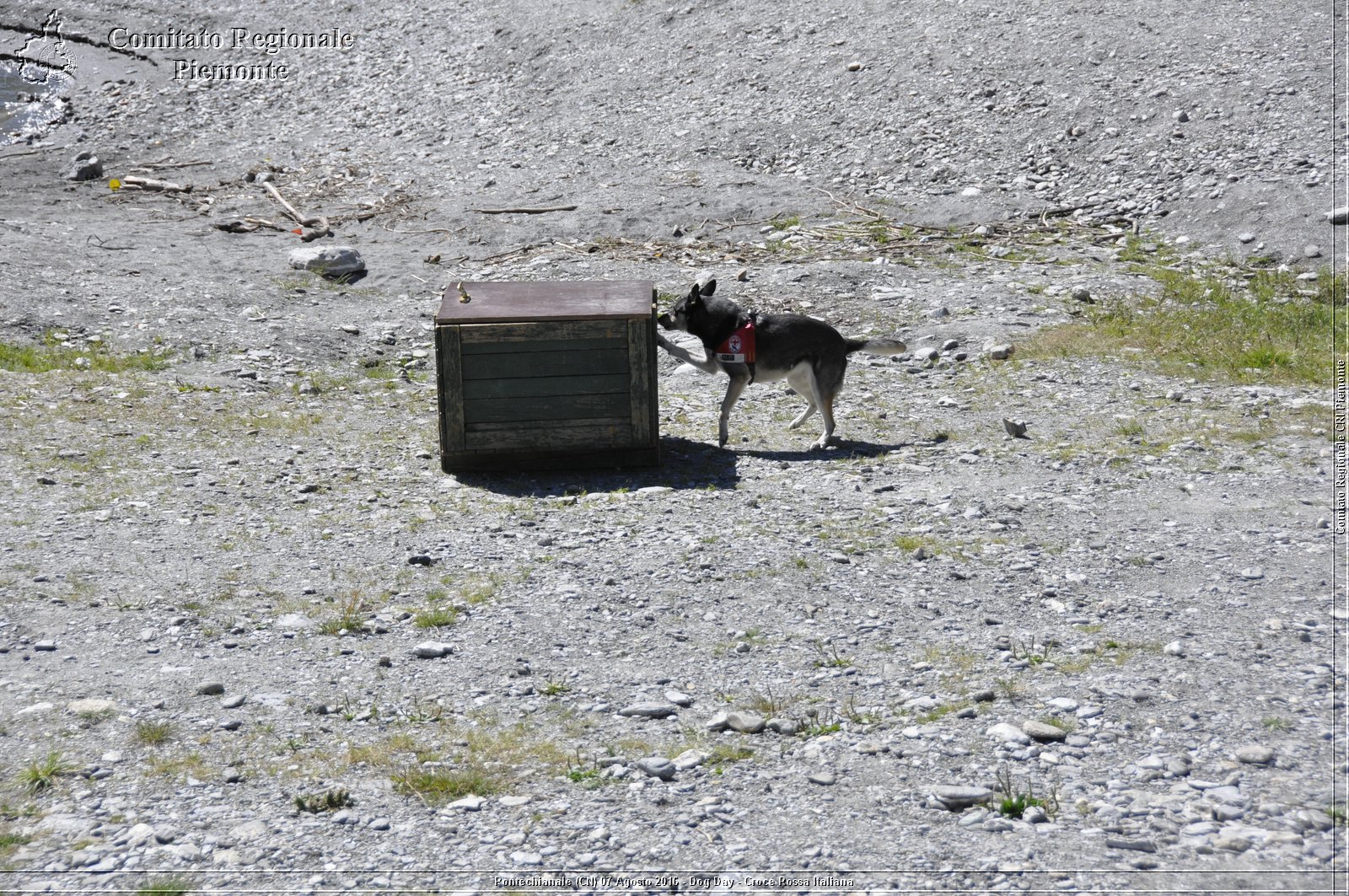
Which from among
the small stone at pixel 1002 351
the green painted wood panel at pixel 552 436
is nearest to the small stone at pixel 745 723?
the green painted wood panel at pixel 552 436

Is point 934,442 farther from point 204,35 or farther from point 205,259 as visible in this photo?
point 204,35

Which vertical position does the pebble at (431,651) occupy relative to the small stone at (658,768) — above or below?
above

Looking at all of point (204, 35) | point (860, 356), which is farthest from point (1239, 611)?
point (204, 35)

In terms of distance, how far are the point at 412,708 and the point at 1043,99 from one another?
1887 centimetres

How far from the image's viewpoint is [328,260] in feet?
58.7

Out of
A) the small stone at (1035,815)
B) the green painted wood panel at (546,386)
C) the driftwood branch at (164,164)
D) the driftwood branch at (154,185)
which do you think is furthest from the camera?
the driftwood branch at (164,164)

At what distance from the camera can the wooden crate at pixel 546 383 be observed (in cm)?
1012

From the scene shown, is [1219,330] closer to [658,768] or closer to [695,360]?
[695,360]

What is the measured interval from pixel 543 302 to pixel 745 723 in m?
5.49

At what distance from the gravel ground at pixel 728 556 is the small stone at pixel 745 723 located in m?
0.13

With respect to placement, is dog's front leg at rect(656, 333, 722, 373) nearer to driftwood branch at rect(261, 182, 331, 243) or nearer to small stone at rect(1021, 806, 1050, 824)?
small stone at rect(1021, 806, 1050, 824)

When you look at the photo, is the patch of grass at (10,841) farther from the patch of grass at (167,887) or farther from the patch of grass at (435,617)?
the patch of grass at (435,617)

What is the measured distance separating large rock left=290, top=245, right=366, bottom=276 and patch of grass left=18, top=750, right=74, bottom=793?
42.5 ft

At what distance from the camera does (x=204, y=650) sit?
276 inches
